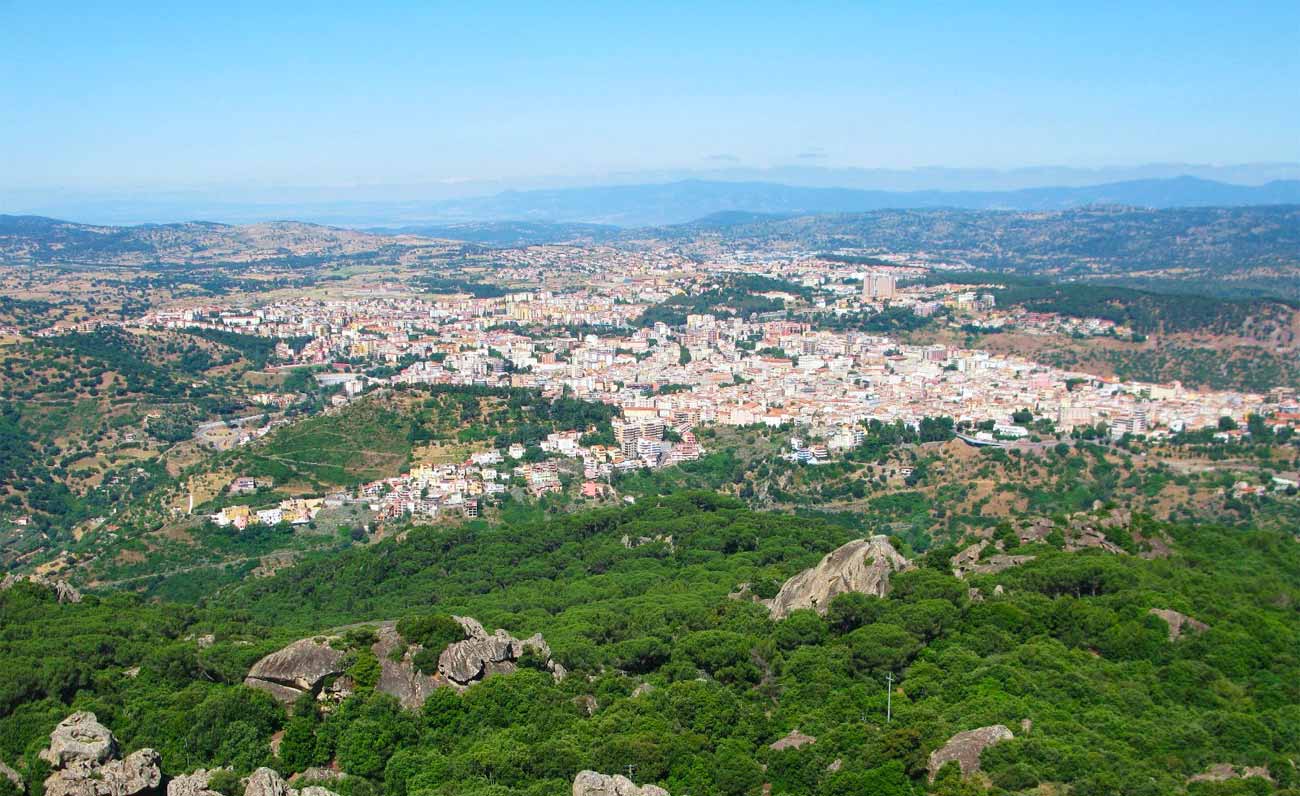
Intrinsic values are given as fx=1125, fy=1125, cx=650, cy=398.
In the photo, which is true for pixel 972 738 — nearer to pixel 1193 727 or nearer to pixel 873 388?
pixel 1193 727

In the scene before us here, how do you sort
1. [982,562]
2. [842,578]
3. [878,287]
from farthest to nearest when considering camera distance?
1. [878,287]
2. [982,562]
3. [842,578]

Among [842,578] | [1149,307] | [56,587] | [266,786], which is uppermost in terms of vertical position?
[266,786]

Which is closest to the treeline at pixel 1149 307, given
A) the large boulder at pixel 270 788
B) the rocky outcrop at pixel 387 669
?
the rocky outcrop at pixel 387 669

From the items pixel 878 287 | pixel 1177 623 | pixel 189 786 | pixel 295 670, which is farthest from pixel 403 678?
pixel 878 287

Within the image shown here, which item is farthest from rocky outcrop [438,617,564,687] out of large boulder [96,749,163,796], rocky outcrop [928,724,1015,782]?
rocky outcrop [928,724,1015,782]

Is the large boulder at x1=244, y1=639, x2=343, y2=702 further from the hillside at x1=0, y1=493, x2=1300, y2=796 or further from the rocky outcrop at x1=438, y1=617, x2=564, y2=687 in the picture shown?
the rocky outcrop at x1=438, y1=617, x2=564, y2=687

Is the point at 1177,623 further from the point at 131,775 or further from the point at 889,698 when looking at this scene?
the point at 131,775

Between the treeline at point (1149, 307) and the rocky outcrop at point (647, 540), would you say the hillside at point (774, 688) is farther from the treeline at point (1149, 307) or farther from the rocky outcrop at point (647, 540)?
the treeline at point (1149, 307)
